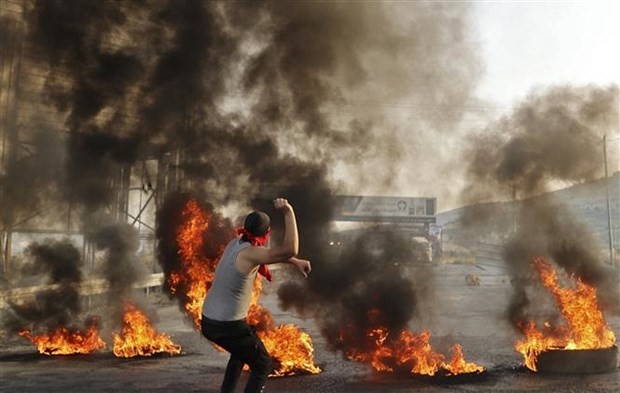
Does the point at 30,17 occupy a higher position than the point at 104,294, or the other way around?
the point at 30,17

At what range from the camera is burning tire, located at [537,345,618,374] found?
23.2ft

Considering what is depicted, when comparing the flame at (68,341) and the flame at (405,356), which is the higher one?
the flame at (405,356)

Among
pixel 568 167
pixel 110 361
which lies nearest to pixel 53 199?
pixel 110 361

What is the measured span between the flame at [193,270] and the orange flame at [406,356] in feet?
7.95

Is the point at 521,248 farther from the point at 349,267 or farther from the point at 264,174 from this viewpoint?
the point at 264,174

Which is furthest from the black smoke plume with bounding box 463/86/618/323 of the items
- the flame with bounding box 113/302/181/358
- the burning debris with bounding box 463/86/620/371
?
the flame with bounding box 113/302/181/358

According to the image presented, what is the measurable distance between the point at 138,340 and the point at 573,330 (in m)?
6.41

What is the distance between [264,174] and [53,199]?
22.6 ft

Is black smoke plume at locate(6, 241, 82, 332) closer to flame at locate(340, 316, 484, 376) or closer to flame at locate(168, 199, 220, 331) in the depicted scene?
flame at locate(168, 199, 220, 331)

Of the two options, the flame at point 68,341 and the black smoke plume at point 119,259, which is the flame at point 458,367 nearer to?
the flame at point 68,341

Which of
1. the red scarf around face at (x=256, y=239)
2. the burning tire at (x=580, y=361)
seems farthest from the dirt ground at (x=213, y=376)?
the red scarf around face at (x=256, y=239)

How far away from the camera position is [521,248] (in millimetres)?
9688

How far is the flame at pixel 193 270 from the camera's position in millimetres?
8211

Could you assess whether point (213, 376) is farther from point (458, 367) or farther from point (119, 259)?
point (119, 259)
